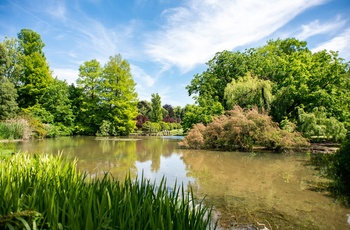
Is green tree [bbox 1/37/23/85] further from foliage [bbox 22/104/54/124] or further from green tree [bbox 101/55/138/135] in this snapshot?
green tree [bbox 101/55/138/135]

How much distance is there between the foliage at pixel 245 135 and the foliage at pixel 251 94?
124 inches

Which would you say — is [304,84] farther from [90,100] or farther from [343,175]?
[90,100]

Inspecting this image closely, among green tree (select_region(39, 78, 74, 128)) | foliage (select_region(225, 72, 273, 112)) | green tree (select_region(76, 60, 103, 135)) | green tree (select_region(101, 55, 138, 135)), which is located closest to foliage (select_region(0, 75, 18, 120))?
green tree (select_region(39, 78, 74, 128))

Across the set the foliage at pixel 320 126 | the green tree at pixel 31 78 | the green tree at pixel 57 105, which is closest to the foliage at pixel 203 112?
the foliage at pixel 320 126

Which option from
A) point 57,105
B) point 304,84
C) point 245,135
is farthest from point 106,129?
point 304,84

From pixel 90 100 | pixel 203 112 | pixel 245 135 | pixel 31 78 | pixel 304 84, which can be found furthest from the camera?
pixel 90 100

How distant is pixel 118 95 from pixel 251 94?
16.8 metres

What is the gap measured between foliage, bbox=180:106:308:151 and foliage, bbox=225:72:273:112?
315 cm

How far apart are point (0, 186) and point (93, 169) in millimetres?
5351

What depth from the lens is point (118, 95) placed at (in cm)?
2859

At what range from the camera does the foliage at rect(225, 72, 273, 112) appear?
16.9 m

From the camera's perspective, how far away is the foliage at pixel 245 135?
12.9 metres

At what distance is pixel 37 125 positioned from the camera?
20.9 metres

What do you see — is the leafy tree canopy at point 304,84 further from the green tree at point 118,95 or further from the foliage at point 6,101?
the foliage at point 6,101
